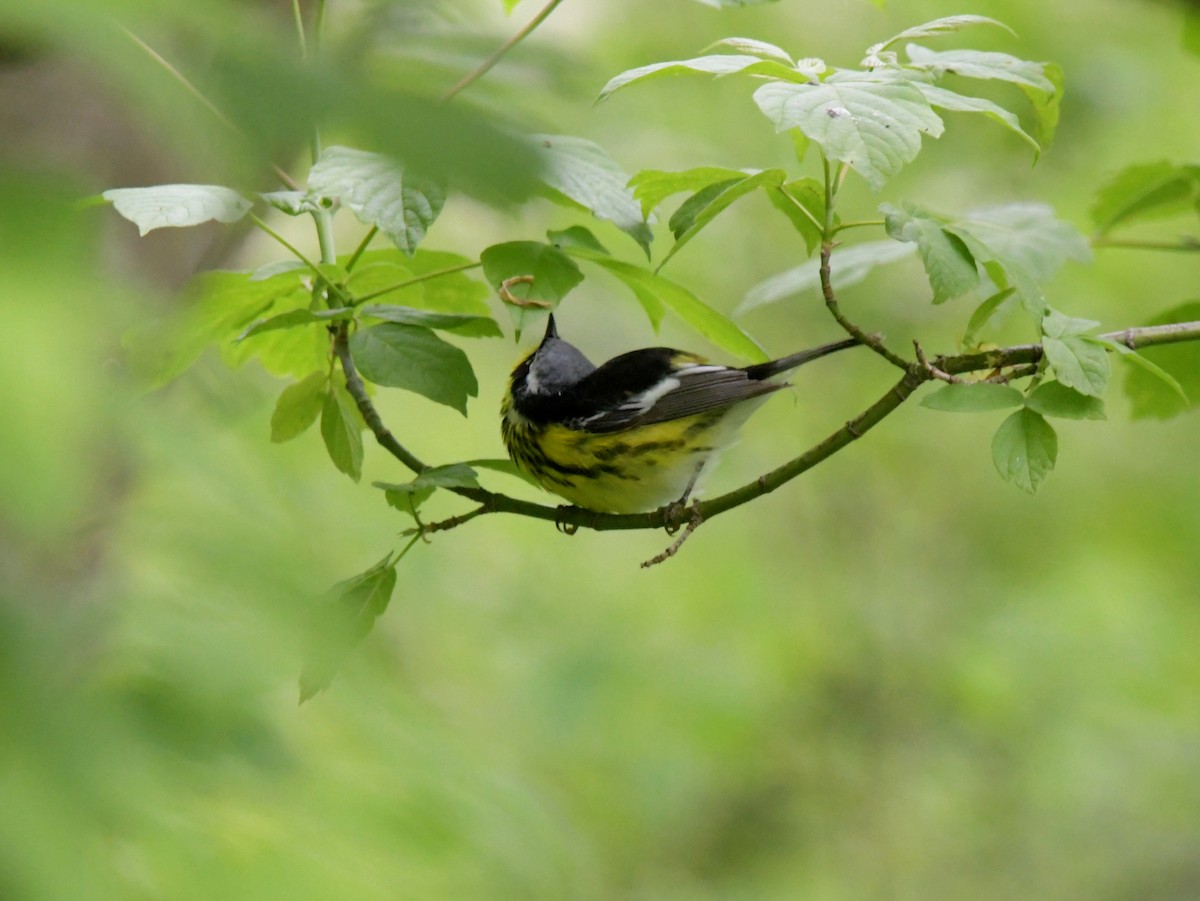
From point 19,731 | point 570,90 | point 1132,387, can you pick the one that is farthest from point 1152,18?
point 19,731

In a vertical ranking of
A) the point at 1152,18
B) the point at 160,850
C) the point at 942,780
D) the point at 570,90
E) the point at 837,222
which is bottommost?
the point at 942,780

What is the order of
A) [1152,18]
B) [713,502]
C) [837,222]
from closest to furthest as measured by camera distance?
[837,222]
[713,502]
[1152,18]

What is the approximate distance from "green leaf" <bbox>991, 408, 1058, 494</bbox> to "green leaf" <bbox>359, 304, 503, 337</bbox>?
2.33 ft

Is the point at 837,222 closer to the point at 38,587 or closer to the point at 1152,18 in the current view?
the point at 38,587

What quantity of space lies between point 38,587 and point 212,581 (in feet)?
0.25

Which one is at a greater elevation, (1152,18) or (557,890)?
(557,890)

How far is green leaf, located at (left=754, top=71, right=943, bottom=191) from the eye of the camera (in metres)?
1.38

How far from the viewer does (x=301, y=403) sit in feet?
5.90

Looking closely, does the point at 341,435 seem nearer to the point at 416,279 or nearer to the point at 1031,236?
the point at 416,279

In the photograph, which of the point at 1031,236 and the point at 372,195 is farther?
A: the point at 1031,236

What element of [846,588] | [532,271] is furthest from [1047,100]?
[846,588]

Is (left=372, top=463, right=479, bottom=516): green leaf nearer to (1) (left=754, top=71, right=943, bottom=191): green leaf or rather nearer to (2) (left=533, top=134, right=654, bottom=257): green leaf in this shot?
(2) (left=533, top=134, right=654, bottom=257): green leaf

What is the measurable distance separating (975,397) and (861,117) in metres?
0.38

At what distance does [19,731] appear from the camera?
403 mm
